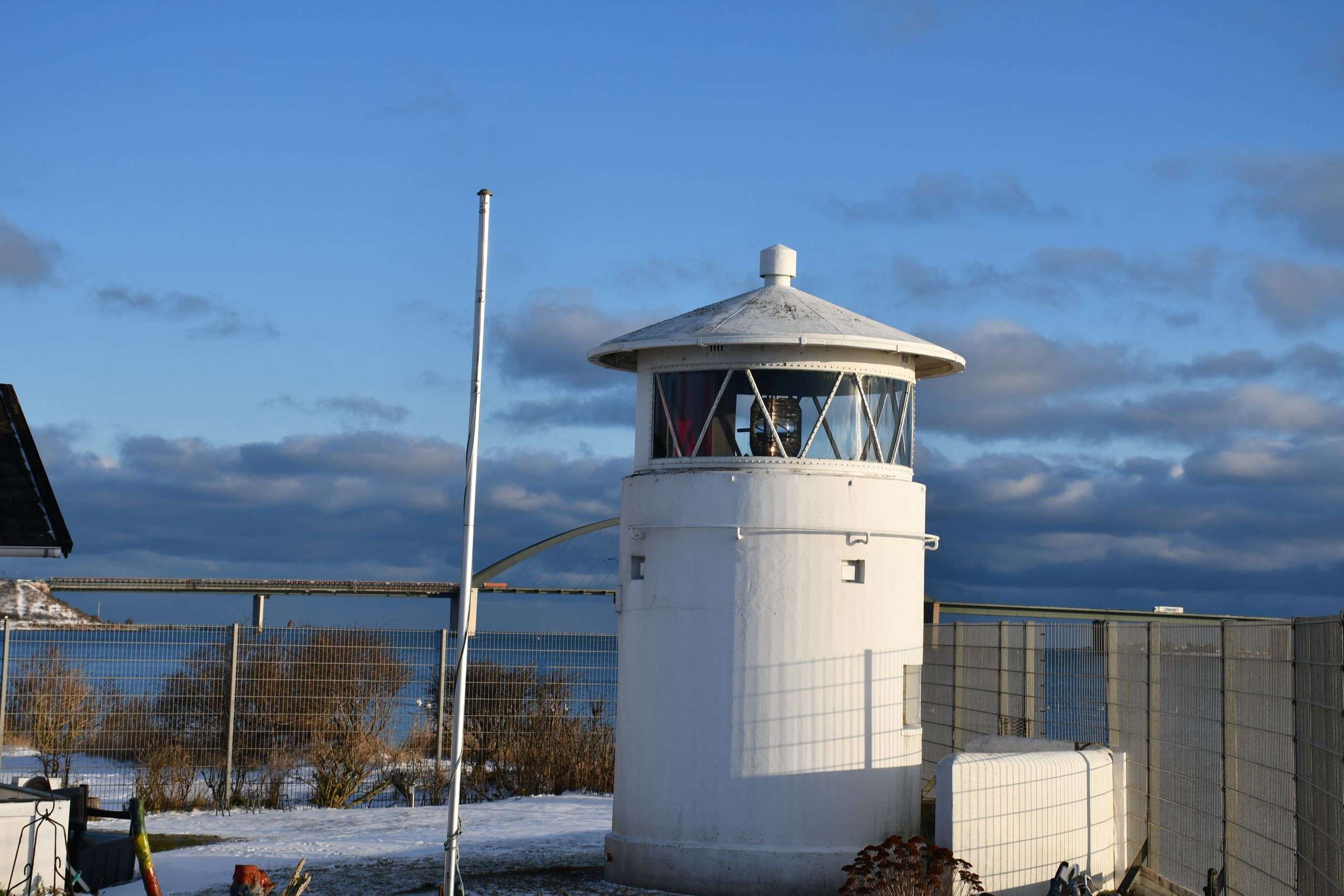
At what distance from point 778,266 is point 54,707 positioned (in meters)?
11.2

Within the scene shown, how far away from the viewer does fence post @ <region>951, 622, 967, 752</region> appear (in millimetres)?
16438

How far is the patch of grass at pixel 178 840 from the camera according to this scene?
50.6 feet

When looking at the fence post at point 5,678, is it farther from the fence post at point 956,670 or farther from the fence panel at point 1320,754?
the fence panel at point 1320,754

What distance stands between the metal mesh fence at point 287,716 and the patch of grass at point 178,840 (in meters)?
2.29

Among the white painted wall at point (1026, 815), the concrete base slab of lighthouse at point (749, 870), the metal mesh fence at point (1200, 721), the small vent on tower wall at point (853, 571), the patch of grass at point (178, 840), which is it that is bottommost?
the patch of grass at point (178, 840)

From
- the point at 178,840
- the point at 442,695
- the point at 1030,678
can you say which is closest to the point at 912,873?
the point at 1030,678

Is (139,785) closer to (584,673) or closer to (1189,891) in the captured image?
(584,673)

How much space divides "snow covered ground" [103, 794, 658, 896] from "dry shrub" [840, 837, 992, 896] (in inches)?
84.6

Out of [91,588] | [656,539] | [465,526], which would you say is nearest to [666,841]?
[656,539]

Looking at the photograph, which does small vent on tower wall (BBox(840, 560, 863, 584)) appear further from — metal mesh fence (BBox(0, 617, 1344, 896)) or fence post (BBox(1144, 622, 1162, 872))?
fence post (BBox(1144, 622, 1162, 872))

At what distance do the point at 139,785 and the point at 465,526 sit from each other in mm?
9334

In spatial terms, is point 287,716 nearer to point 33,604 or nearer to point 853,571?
point 853,571

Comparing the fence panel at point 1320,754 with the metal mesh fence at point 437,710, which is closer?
the fence panel at point 1320,754

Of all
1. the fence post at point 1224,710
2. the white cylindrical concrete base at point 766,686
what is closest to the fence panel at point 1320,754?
the fence post at point 1224,710
